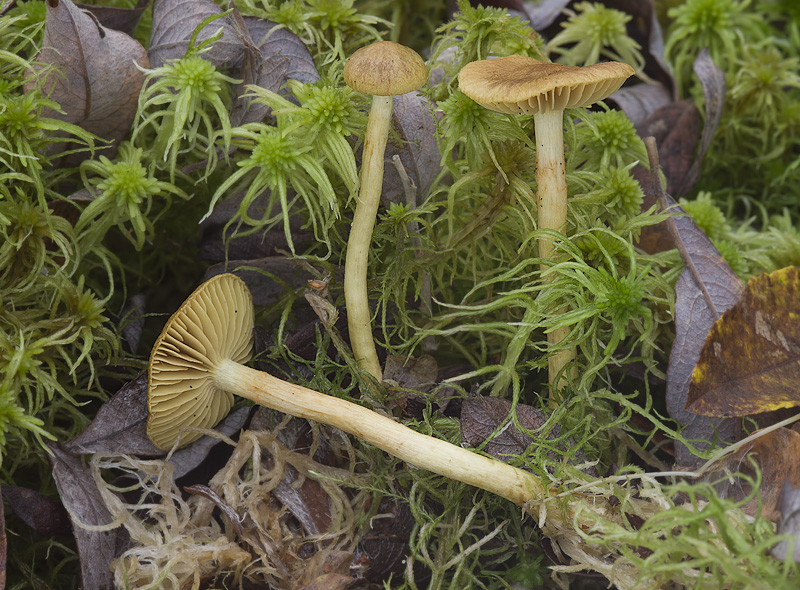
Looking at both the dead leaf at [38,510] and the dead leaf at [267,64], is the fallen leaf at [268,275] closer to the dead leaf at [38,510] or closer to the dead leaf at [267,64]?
the dead leaf at [267,64]

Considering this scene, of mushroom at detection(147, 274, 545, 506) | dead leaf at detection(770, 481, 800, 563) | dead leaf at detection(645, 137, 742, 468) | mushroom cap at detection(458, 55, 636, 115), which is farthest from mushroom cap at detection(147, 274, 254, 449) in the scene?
dead leaf at detection(770, 481, 800, 563)

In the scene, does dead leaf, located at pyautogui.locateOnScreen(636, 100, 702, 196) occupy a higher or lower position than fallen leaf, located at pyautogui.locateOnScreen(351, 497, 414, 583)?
higher

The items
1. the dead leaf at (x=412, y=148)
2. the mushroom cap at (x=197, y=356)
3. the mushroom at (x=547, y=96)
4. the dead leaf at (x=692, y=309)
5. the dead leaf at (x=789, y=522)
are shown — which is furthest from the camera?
the dead leaf at (x=412, y=148)

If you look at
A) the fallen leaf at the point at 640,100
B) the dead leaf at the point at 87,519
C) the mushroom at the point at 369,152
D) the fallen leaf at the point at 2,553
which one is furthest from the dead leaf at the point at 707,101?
the fallen leaf at the point at 2,553

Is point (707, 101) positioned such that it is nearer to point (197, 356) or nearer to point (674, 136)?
point (674, 136)

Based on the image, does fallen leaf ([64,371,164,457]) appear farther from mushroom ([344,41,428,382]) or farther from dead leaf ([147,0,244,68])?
dead leaf ([147,0,244,68])

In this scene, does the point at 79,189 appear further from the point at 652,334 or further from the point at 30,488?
the point at 652,334
